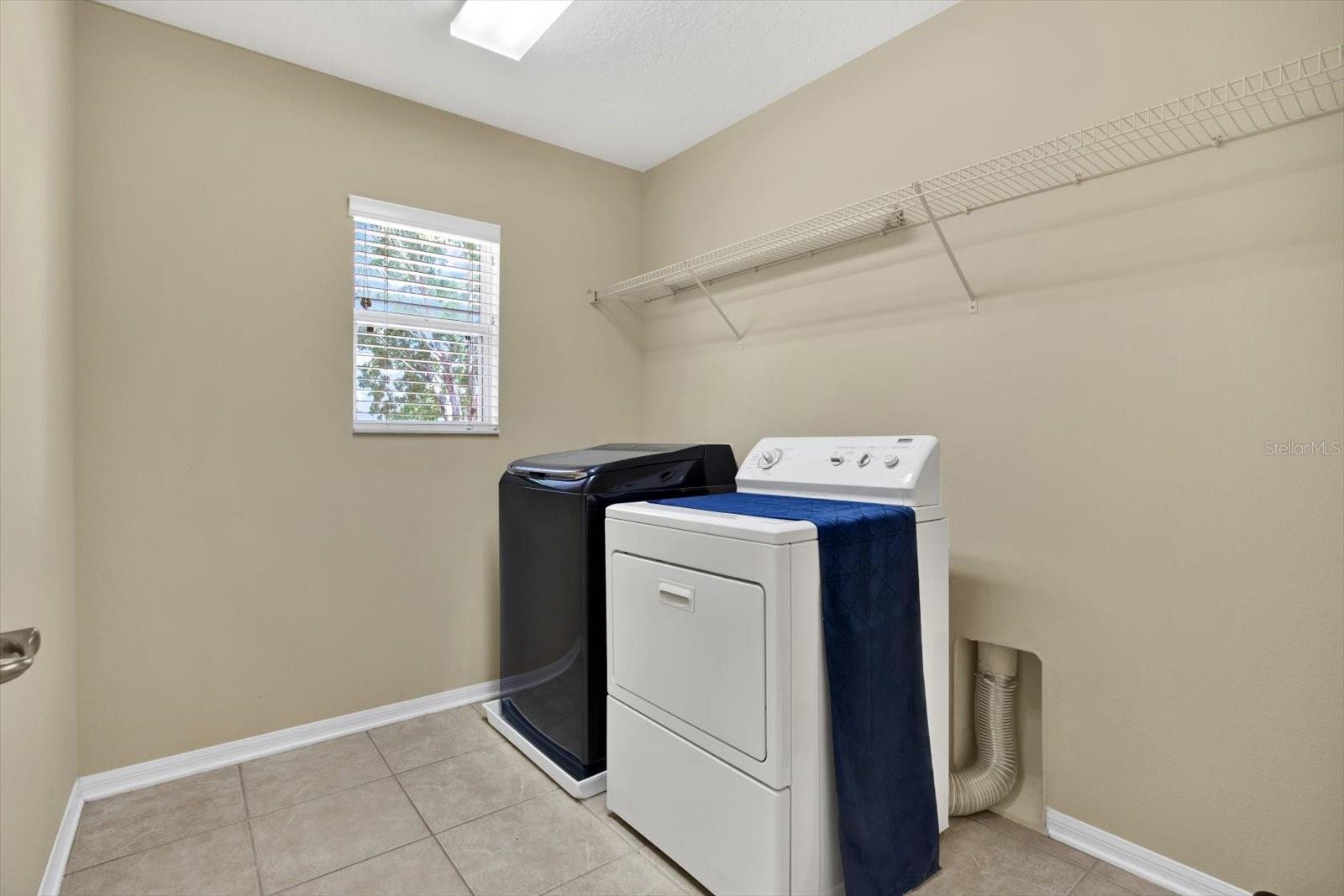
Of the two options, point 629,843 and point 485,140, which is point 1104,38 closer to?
point 485,140

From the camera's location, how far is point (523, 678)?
93.5 inches

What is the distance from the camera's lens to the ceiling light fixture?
1.96 m

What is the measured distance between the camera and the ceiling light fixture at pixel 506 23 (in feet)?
6.43

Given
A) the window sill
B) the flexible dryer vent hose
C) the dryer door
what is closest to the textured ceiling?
the window sill

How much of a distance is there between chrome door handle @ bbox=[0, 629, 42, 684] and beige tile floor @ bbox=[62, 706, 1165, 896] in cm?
119

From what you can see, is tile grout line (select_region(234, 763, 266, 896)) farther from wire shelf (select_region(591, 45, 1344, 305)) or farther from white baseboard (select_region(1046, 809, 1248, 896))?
wire shelf (select_region(591, 45, 1344, 305))

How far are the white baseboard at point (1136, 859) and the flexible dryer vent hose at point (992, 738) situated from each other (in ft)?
0.48

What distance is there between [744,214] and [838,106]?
56cm

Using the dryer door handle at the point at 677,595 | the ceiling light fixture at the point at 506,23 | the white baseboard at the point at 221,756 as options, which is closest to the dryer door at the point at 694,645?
the dryer door handle at the point at 677,595

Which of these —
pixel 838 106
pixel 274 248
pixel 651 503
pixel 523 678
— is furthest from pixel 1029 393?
pixel 274 248

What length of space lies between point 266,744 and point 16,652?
187cm

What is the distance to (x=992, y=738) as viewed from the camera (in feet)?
6.22

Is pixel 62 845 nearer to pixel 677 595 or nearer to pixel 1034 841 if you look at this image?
pixel 677 595

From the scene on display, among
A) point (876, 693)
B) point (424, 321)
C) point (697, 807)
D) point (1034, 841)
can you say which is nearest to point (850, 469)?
point (876, 693)
